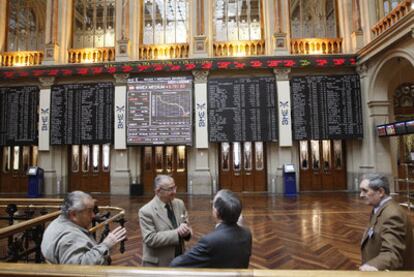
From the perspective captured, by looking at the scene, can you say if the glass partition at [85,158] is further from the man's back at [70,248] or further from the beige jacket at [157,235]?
the man's back at [70,248]

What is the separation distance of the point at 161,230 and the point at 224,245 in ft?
2.70

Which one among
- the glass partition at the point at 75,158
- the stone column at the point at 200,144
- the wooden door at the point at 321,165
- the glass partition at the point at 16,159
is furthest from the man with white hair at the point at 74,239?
the glass partition at the point at 16,159

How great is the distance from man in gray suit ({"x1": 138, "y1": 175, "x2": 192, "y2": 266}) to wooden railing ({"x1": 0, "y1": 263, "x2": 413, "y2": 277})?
93 centimetres

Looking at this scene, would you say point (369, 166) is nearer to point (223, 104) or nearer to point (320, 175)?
point (320, 175)

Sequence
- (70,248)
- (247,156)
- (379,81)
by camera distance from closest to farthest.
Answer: (70,248), (379,81), (247,156)

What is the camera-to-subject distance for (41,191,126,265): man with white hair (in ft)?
5.02

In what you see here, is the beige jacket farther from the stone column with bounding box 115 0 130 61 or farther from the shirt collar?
the stone column with bounding box 115 0 130 61

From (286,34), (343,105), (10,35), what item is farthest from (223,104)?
(10,35)

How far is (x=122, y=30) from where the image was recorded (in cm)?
1048

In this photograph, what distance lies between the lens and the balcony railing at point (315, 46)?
1016 centimetres

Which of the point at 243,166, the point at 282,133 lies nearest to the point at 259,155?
the point at 243,166

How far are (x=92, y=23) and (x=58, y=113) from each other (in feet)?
13.2

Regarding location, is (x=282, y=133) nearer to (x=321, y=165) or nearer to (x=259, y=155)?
(x=259, y=155)

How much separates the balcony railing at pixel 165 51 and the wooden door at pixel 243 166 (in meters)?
3.91
